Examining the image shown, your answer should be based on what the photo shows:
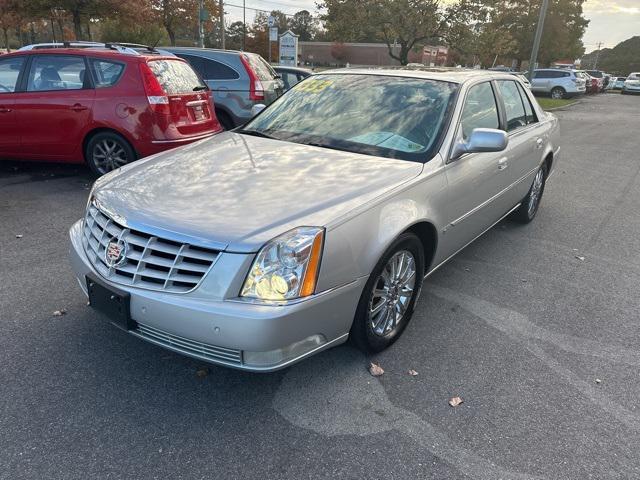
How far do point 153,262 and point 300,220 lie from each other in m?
0.72

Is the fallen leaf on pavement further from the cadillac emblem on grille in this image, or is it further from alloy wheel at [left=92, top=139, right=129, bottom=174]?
alloy wheel at [left=92, top=139, right=129, bottom=174]

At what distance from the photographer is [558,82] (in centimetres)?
2805

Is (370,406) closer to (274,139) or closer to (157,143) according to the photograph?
(274,139)

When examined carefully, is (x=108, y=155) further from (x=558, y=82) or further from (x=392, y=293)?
(x=558, y=82)

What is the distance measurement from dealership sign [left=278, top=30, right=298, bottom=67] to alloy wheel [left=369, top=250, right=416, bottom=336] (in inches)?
643

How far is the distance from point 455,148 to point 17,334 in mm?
3022

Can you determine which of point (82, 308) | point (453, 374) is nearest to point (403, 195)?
point (453, 374)

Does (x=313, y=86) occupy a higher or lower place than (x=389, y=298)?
higher

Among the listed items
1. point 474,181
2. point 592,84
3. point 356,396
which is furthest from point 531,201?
point 592,84

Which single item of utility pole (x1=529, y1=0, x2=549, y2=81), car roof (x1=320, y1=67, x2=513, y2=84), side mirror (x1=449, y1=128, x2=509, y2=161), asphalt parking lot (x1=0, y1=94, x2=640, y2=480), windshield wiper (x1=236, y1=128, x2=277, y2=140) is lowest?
asphalt parking lot (x1=0, y1=94, x2=640, y2=480)

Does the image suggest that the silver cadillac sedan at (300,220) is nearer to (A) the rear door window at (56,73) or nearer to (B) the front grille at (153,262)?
(B) the front grille at (153,262)

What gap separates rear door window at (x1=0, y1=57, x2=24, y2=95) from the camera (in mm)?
6371

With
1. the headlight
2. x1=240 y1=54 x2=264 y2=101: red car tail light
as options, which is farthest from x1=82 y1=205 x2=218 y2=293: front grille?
x1=240 y1=54 x2=264 y2=101: red car tail light

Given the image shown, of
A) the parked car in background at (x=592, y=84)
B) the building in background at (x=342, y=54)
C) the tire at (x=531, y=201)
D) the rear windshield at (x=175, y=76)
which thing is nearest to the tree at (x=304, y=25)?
the building in background at (x=342, y=54)
